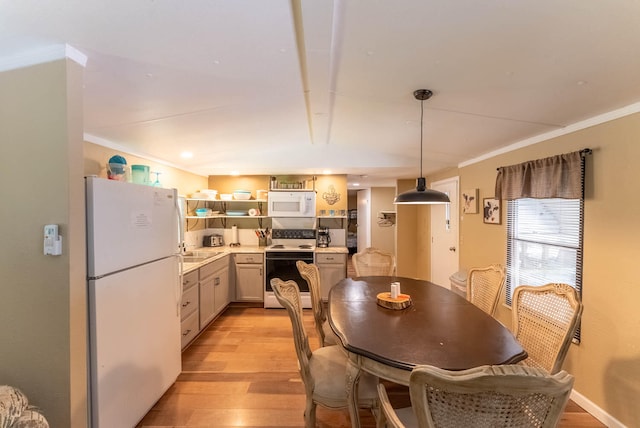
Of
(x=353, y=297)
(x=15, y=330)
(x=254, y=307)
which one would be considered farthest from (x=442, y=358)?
(x=254, y=307)

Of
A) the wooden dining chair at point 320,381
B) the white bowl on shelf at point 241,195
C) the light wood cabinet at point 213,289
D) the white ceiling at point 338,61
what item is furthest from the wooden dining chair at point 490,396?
the white bowl on shelf at point 241,195

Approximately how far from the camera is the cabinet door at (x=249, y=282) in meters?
4.24

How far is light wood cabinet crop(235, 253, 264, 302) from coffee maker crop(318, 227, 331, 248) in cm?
102

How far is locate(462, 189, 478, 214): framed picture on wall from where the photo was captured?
3.62 meters

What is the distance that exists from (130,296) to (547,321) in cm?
265

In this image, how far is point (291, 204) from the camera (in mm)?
4477

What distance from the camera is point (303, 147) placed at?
418cm

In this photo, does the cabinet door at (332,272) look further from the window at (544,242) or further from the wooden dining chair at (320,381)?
the wooden dining chair at (320,381)

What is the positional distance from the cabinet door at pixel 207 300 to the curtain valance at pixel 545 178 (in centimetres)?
355

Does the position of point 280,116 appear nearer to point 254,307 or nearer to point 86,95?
point 86,95

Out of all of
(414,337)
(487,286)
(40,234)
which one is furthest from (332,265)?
(40,234)

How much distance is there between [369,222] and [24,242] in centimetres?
654

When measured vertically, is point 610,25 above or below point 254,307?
above

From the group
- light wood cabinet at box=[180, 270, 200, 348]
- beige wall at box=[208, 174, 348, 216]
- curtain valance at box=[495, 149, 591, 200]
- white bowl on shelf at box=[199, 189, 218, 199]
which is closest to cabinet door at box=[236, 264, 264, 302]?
light wood cabinet at box=[180, 270, 200, 348]
